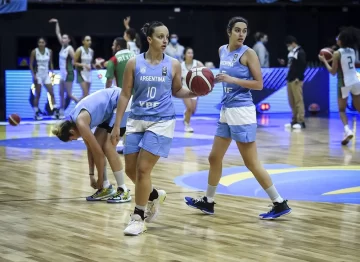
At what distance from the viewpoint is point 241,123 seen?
26.7 feet

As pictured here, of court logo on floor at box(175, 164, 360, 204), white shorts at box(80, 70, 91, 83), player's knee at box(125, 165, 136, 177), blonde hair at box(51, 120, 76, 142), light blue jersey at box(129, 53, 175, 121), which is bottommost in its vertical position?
court logo on floor at box(175, 164, 360, 204)

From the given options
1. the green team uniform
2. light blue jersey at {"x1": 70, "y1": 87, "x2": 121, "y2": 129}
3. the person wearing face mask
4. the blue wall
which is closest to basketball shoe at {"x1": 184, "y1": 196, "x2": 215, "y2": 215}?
light blue jersey at {"x1": 70, "y1": 87, "x2": 121, "y2": 129}

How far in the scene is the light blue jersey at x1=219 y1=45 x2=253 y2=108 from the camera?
26.7 ft

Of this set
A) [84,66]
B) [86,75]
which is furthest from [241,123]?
[86,75]

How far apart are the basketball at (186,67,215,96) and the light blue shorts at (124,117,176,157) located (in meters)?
0.35

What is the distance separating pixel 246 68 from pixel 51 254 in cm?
266

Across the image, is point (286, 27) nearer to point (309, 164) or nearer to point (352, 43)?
A: point (352, 43)

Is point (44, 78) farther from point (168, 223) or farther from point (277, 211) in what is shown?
point (277, 211)

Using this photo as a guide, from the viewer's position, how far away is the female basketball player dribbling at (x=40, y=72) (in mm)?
20578

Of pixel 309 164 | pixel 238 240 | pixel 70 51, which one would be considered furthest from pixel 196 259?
pixel 70 51

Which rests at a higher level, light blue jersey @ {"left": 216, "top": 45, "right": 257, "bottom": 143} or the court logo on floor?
light blue jersey @ {"left": 216, "top": 45, "right": 257, "bottom": 143}

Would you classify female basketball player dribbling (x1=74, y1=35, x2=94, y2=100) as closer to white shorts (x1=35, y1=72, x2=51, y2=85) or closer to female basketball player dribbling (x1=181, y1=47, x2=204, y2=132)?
white shorts (x1=35, y1=72, x2=51, y2=85)

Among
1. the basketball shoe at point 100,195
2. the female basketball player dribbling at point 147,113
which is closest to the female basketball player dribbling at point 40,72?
the basketball shoe at point 100,195

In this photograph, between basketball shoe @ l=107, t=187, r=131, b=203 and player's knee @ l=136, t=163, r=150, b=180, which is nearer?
player's knee @ l=136, t=163, r=150, b=180
